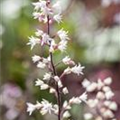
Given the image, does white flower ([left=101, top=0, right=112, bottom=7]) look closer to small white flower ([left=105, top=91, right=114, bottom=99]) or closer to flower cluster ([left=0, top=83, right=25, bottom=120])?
flower cluster ([left=0, top=83, right=25, bottom=120])

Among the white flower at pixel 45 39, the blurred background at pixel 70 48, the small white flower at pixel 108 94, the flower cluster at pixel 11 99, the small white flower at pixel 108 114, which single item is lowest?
the white flower at pixel 45 39

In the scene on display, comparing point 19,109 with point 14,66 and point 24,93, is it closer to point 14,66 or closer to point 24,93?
point 24,93

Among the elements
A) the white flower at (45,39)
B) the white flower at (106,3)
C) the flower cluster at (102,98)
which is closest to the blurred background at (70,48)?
the white flower at (106,3)

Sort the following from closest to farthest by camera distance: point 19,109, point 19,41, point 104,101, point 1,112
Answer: point 104,101 < point 19,109 < point 1,112 < point 19,41

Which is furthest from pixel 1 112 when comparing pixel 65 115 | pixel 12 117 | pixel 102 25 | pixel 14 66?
pixel 65 115

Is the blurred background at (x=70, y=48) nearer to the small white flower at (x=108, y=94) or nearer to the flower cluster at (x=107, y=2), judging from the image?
the flower cluster at (x=107, y=2)

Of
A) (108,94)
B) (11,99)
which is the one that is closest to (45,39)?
(108,94)

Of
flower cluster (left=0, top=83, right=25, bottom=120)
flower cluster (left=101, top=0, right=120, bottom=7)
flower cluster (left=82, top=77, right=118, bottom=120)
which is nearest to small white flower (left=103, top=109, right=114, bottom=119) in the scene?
flower cluster (left=82, top=77, right=118, bottom=120)

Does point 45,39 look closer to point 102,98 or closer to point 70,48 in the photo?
point 102,98
